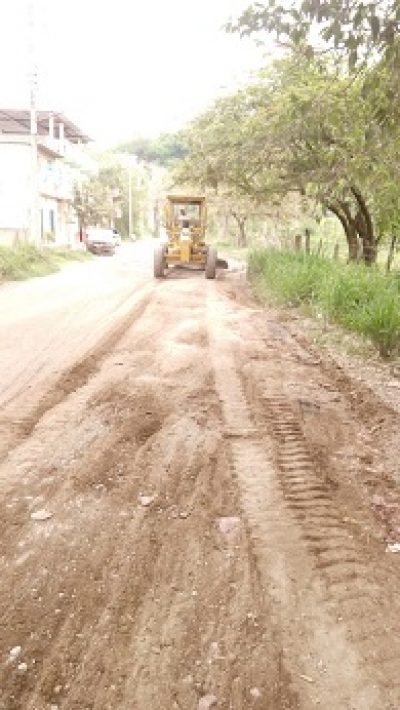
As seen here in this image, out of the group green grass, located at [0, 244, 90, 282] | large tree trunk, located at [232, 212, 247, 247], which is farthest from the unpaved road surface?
large tree trunk, located at [232, 212, 247, 247]

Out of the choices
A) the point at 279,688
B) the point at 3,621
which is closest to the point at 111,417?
the point at 3,621

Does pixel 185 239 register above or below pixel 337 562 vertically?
above

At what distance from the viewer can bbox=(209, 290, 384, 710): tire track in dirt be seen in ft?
7.43

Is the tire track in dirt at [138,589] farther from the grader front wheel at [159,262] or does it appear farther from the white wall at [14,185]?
the white wall at [14,185]

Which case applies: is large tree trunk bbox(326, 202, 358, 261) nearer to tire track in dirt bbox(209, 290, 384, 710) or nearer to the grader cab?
the grader cab

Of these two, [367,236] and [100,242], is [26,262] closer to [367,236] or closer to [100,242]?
[367,236]

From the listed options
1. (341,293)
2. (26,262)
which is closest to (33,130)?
(26,262)

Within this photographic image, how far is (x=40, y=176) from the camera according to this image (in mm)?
36188

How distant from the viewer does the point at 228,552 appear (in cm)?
307

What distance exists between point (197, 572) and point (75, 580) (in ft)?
1.98

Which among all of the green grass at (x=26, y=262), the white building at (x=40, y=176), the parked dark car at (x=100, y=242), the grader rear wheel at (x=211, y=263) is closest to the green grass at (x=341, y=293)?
the grader rear wheel at (x=211, y=263)

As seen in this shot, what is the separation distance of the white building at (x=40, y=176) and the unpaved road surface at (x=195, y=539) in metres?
19.9

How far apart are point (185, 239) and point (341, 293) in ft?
32.4

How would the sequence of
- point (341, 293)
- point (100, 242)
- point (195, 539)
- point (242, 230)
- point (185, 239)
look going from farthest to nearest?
1. point (242, 230)
2. point (100, 242)
3. point (185, 239)
4. point (341, 293)
5. point (195, 539)
